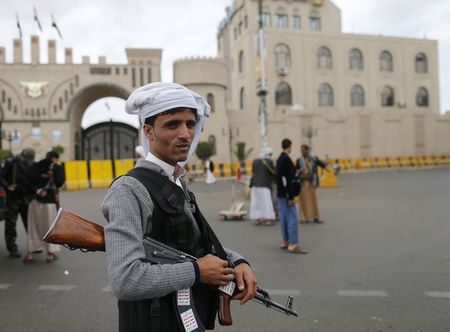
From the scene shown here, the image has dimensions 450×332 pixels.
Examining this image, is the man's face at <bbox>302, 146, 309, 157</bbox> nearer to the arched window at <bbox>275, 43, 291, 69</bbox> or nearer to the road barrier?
the road barrier

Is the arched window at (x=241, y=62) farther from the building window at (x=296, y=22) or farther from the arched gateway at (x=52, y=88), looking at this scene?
the arched gateway at (x=52, y=88)

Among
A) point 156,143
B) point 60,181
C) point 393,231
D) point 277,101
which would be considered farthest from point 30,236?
point 277,101

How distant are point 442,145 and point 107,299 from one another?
4411 cm

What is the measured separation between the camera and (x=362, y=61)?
46.8m

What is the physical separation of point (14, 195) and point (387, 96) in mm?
47317

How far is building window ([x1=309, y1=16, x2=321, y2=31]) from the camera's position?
46688mm

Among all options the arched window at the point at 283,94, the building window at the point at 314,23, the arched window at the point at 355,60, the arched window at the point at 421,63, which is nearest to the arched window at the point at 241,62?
the arched window at the point at 283,94

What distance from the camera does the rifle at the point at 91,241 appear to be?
5.10 ft

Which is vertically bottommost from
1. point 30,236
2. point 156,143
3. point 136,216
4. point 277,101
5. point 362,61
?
point 30,236

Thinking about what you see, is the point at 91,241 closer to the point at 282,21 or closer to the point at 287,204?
the point at 287,204

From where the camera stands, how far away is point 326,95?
45.4m

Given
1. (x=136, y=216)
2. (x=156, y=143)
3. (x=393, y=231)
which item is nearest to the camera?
(x=136, y=216)

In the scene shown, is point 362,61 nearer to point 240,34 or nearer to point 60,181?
point 240,34

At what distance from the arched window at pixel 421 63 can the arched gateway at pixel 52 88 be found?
31.3 metres
